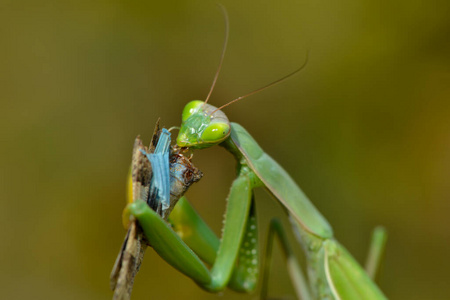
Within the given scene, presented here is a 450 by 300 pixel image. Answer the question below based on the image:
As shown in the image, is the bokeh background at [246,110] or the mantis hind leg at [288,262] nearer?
the mantis hind leg at [288,262]

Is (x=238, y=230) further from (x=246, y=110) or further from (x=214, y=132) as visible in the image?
(x=246, y=110)

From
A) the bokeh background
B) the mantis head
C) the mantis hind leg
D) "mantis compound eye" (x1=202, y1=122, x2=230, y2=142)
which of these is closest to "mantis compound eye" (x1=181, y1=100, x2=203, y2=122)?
the mantis head

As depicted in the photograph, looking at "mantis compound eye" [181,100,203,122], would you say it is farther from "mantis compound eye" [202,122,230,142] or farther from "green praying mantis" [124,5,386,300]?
"mantis compound eye" [202,122,230,142]

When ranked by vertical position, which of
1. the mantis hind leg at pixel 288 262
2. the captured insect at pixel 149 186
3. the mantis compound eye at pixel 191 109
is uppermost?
the mantis compound eye at pixel 191 109

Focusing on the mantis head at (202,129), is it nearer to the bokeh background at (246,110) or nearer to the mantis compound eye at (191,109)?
the mantis compound eye at (191,109)

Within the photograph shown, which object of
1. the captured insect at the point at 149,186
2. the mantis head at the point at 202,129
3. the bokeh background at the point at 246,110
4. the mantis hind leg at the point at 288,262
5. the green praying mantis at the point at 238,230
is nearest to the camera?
the captured insect at the point at 149,186

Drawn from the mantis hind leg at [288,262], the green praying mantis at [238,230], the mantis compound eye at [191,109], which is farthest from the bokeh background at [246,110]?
the mantis compound eye at [191,109]

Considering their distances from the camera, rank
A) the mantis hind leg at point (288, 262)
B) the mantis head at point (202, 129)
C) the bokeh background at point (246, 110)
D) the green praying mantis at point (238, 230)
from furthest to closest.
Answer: the bokeh background at point (246, 110), the mantis hind leg at point (288, 262), the mantis head at point (202, 129), the green praying mantis at point (238, 230)

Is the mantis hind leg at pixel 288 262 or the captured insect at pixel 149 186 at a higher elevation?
the captured insect at pixel 149 186
